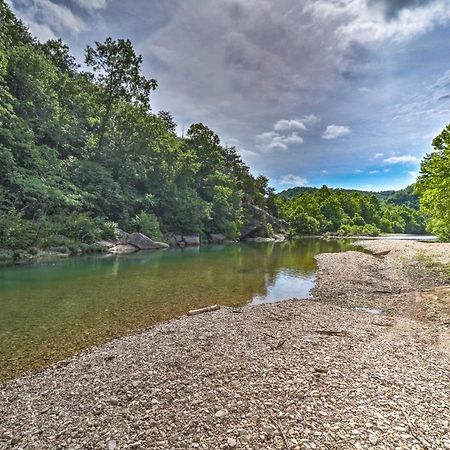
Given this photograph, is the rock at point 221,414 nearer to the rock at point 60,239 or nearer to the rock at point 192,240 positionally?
the rock at point 60,239

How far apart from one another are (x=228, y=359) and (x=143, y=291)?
423 inches

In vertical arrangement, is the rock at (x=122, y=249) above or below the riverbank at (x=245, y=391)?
above

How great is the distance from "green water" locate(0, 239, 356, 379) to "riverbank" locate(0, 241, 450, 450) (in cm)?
168

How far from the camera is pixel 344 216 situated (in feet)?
381

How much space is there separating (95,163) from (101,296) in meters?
30.5

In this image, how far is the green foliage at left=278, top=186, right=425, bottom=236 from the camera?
10125 centimetres

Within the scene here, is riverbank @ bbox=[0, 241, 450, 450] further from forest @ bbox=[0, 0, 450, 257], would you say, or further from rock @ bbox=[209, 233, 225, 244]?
rock @ bbox=[209, 233, 225, 244]

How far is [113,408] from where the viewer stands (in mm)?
5203

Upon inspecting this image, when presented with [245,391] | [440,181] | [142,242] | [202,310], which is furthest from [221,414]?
[142,242]

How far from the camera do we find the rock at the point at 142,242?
39.6 meters

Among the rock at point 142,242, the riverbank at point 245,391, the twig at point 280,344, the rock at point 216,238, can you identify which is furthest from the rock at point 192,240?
the twig at point 280,344

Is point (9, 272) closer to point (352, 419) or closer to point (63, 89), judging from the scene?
point (352, 419)

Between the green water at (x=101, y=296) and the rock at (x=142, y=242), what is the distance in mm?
12648

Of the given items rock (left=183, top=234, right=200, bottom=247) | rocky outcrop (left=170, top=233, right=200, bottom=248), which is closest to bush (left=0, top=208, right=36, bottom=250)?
rocky outcrop (left=170, top=233, right=200, bottom=248)
